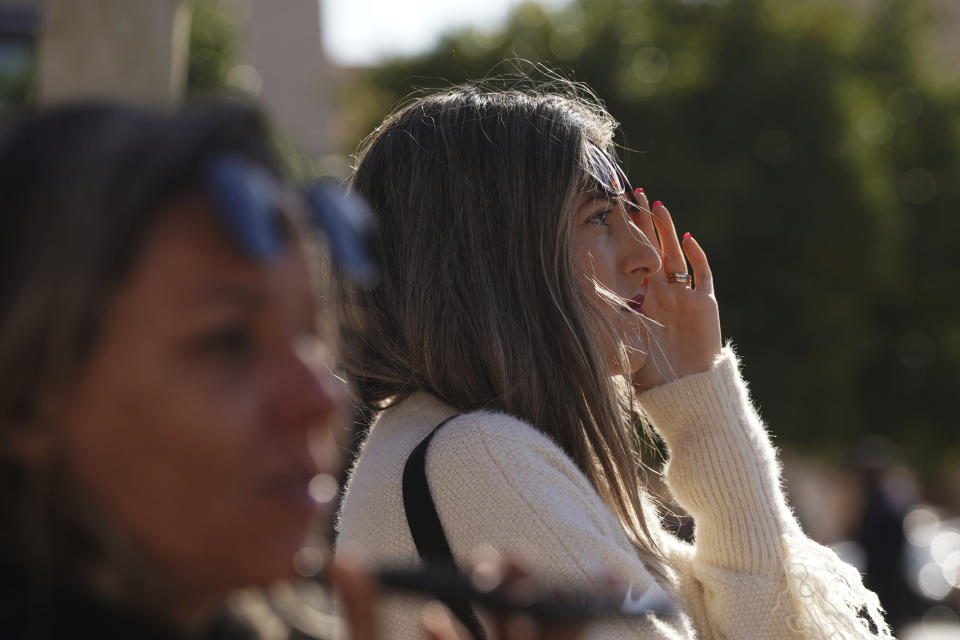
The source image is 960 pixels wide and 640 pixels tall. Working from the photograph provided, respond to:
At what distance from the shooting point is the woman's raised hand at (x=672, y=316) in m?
2.69

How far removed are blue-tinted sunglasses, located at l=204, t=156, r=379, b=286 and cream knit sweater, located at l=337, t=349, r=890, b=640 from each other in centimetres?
85

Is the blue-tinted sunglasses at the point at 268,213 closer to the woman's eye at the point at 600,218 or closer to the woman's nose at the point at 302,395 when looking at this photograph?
the woman's nose at the point at 302,395

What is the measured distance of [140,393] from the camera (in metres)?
A: 1.06

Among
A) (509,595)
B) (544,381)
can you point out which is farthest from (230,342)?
(544,381)

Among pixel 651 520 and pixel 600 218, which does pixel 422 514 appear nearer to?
pixel 651 520

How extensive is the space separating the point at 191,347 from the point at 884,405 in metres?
18.7

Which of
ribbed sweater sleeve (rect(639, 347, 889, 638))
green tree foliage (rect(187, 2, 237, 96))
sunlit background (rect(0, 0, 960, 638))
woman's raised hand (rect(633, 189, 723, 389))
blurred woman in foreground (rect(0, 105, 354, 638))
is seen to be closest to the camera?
blurred woman in foreground (rect(0, 105, 354, 638))

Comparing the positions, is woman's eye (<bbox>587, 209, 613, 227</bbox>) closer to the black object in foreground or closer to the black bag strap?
the black bag strap

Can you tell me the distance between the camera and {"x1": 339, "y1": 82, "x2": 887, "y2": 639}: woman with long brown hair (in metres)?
2.07

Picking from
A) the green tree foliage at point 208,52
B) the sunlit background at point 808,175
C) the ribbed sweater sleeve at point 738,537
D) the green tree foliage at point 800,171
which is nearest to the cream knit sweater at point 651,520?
the ribbed sweater sleeve at point 738,537

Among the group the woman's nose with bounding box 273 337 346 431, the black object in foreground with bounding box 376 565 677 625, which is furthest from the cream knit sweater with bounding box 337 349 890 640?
the woman's nose with bounding box 273 337 346 431

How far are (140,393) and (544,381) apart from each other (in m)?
1.31

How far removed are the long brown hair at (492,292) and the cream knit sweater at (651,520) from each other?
102mm

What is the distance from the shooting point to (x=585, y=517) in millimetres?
2053
